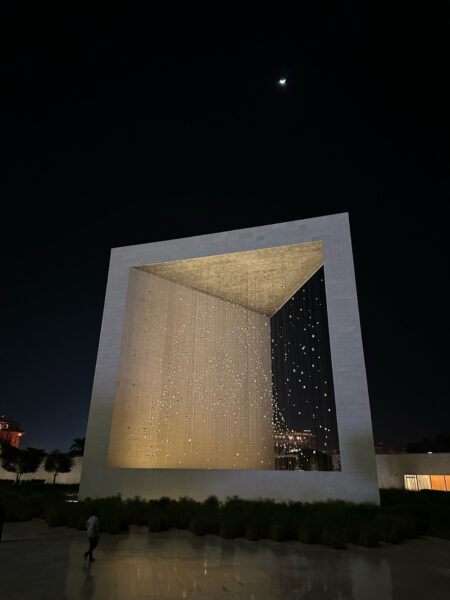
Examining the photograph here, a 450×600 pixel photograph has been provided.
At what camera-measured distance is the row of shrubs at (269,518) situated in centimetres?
740

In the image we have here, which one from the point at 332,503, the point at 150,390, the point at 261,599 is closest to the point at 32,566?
the point at 261,599

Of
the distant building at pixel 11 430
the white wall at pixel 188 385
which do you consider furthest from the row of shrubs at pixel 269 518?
the distant building at pixel 11 430

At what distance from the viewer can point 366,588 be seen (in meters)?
4.67

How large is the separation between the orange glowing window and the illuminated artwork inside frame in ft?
19.8

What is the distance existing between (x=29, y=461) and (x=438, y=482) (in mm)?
19947

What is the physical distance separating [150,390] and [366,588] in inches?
416

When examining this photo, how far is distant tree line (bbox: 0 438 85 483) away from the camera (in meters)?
21.0

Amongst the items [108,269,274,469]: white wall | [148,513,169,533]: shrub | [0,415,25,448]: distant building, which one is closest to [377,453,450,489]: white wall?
[108,269,274,469]: white wall

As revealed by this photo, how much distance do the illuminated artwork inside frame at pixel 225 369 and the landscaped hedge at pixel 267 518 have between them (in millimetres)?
2722

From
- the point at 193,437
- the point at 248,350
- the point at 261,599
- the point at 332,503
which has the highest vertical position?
the point at 248,350

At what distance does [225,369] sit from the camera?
16.5 meters

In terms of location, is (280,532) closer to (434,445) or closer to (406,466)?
(406,466)

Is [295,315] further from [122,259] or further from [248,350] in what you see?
[122,259]

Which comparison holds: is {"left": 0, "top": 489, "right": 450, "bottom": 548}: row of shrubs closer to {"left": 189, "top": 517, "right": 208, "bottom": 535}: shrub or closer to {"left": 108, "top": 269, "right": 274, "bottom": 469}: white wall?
{"left": 189, "top": 517, "right": 208, "bottom": 535}: shrub
